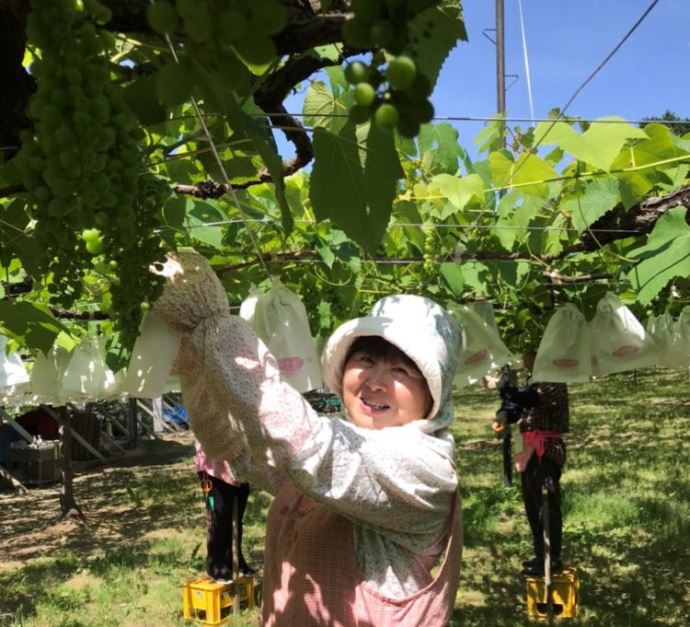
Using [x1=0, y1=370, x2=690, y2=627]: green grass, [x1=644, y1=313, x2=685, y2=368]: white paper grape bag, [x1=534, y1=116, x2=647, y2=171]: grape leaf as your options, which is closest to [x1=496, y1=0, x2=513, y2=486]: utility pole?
[x1=0, y1=370, x2=690, y2=627]: green grass

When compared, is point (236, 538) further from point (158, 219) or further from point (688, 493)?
point (688, 493)

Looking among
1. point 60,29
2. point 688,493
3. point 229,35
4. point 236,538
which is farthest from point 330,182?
point 688,493

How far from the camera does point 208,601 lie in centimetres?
467

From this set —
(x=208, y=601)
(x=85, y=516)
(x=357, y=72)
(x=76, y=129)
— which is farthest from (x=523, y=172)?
(x=85, y=516)

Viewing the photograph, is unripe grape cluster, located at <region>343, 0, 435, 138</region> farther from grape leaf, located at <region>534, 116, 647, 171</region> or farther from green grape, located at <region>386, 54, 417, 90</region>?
grape leaf, located at <region>534, 116, 647, 171</region>

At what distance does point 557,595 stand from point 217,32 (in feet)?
15.7

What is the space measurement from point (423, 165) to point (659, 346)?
2278 millimetres

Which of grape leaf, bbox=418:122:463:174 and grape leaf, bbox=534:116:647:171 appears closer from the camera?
grape leaf, bbox=534:116:647:171

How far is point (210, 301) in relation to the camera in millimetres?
1335

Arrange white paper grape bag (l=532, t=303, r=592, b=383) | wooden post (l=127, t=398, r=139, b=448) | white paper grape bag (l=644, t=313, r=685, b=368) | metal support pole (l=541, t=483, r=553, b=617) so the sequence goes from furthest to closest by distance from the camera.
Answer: wooden post (l=127, t=398, r=139, b=448), metal support pole (l=541, t=483, r=553, b=617), white paper grape bag (l=644, t=313, r=685, b=368), white paper grape bag (l=532, t=303, r=592, b=383)

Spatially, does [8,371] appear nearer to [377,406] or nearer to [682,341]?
[377,406]

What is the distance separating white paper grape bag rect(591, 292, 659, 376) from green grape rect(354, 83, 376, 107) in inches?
140

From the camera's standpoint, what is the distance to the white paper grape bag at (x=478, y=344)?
408 centimetres

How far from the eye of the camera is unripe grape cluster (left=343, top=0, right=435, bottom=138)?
0.40 m
